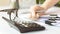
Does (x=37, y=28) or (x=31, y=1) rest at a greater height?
(x=31, y=1)

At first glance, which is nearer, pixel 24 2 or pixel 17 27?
pixel 17 27

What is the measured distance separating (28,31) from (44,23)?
0.18 meters

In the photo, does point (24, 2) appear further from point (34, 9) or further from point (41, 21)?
point (41, 21)

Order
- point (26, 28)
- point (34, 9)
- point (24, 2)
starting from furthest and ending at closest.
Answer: point (24, 2) → point (34, 9) → point (26, 28)

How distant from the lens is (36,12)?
916 millimetres

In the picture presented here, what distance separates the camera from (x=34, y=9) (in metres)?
0.93

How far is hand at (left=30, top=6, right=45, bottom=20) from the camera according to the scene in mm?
883

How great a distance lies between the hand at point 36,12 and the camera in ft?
2.90

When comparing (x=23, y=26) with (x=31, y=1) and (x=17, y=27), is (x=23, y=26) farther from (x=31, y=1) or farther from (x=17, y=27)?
(x=31, y=1)

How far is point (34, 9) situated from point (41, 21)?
0.12 meters

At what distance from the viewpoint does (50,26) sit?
729mm

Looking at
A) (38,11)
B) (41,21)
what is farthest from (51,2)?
(41,21)

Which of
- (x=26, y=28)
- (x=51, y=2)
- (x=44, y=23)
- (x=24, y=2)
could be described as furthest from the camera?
(x=24, y=2)

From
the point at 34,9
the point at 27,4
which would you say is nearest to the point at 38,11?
the point at 34,9
